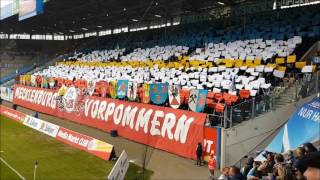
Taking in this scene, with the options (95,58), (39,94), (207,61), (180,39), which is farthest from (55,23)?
(207,61)

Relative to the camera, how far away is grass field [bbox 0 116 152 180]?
603 inches

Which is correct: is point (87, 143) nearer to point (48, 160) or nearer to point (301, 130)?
point (48, 160)

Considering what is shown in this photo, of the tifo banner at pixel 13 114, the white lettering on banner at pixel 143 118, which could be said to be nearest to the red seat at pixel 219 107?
the white lettering on banner at pixel 143 118

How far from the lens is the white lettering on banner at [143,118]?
1867cm

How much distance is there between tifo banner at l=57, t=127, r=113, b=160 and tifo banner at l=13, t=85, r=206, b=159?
225 cm

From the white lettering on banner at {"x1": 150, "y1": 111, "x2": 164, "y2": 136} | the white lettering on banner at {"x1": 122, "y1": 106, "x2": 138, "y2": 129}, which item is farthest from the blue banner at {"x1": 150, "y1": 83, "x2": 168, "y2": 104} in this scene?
the white lettering on banner at {"x1": 122, "y1": 106, "x2": 138, "y2": 129}

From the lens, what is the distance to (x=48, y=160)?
1781 cm

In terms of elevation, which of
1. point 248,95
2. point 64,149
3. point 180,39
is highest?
point 180,39

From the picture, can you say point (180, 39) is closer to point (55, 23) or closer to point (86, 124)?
point (86, 124)

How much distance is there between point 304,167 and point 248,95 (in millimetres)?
16205

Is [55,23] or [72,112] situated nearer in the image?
[72,112]

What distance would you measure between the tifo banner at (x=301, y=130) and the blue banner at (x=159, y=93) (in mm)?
8339

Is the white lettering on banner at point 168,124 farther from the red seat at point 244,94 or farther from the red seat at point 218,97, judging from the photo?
the red seat at point 244,94

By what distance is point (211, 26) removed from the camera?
3678 cm
